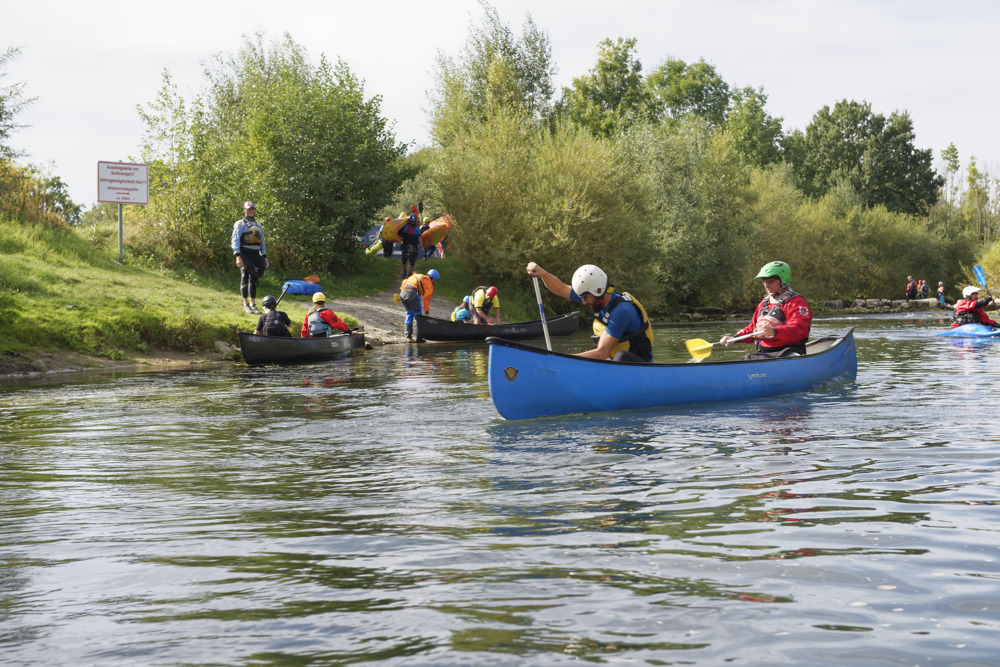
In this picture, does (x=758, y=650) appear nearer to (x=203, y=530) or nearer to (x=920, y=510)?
(x=920, y=510)

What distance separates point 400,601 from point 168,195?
27071 millimetres

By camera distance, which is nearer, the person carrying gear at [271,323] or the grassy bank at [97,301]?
the grassy bank at [97,301]

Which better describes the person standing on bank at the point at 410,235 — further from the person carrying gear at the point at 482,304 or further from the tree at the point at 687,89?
the tree at the point at 687,89

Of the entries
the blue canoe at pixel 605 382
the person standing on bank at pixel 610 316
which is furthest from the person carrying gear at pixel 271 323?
the blue canoe at pixel 605 382

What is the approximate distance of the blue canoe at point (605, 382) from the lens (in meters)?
9.73

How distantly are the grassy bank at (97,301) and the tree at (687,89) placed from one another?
164ft

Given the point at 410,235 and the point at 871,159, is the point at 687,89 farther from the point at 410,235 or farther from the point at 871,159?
the point at 410,235

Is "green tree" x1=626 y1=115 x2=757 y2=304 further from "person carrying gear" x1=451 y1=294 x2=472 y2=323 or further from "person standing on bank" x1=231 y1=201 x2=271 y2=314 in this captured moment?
"person standing on bank" x1=231 y1=201 x2=271 y2=314

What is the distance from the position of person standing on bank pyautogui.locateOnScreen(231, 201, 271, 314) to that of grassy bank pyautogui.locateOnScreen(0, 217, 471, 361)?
1.64ft

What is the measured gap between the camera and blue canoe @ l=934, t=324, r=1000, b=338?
893 inches

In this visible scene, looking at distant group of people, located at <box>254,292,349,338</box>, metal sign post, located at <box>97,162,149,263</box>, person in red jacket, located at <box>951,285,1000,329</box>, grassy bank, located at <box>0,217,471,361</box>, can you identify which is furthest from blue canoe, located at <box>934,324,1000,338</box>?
metal sign post, located at <box>97,162,149,263</box>

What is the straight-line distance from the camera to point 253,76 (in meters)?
38.6

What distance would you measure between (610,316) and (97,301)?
13.7 m

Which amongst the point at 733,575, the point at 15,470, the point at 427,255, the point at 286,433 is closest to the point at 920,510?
the point at 733,575
